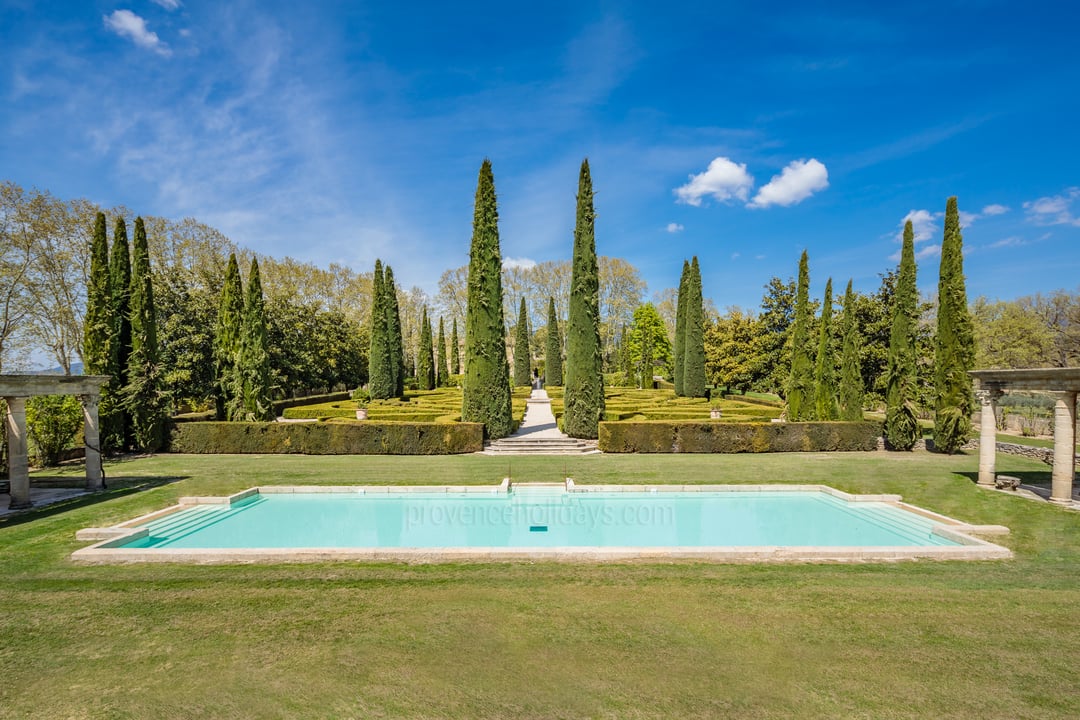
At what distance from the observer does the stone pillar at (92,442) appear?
39.7ft

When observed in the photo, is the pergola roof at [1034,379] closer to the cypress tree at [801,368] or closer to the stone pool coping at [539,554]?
the stone pool coping at [539,554]

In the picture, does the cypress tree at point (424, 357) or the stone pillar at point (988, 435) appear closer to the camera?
→ the stone pillar at point (988, 435)

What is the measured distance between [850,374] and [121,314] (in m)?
27.5

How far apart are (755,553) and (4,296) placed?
33986mm

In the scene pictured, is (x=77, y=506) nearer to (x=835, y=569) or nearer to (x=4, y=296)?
(x=835, y=569)

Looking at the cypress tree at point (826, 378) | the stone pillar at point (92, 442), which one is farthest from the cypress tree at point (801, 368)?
the stone pillar at point (92, 442)

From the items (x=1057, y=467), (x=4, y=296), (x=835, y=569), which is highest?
(x=4, y=296)

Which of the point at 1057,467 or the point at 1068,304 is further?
the point at 1068,304

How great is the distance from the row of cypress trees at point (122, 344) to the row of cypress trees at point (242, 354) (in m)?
2.60

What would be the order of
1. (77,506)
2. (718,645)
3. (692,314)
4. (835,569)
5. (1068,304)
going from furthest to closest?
1. (1068,304)
2. (692,314)
3. (77,506)
4. (835,569)
5. (718,645)

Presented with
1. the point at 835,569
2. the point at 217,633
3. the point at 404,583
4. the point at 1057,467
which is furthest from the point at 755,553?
the point at 1057,467

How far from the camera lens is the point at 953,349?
16.9 meters

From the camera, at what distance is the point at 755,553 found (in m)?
7.74

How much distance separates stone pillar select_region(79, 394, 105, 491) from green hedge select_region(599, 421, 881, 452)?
1447 cm
